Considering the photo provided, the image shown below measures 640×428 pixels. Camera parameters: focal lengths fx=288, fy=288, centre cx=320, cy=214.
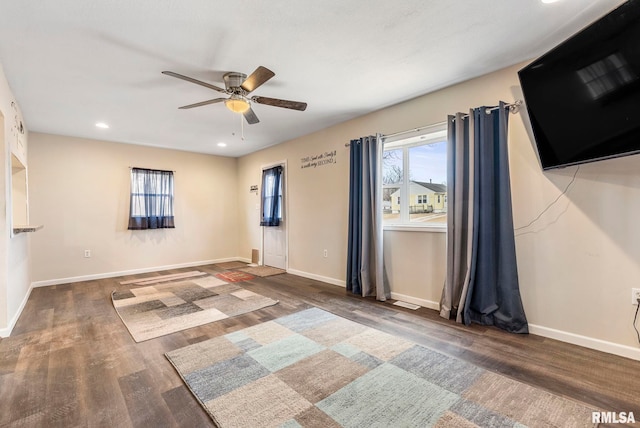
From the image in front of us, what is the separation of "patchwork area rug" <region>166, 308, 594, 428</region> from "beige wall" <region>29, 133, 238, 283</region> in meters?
3.92

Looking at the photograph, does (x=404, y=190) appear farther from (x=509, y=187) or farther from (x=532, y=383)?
(x=532, y=383)

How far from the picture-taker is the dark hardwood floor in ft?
5.48

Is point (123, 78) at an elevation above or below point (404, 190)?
above

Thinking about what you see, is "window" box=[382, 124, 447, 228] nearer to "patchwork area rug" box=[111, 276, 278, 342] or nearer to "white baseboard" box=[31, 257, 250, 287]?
"patchwork area rug" box=[111, 276, 278, 342]

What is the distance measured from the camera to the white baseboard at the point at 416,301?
131 inches

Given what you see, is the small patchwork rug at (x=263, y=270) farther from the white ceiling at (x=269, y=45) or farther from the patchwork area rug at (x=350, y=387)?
the white ceiling at (x=269, y=45)

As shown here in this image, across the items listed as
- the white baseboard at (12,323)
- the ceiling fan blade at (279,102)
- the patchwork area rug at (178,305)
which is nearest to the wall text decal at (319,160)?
the ceiling fan blade at (279,102)

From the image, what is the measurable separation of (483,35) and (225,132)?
3.85 meters

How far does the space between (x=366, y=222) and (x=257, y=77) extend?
2228 millimetres

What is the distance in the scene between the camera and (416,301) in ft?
11.5

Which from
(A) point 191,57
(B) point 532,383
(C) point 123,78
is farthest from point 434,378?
(C) point 123,78

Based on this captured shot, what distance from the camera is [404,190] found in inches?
146

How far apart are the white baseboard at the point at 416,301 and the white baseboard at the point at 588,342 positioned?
92 centimetres

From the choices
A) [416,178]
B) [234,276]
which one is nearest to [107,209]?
[234,276]
